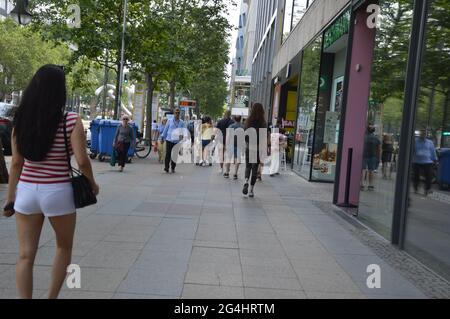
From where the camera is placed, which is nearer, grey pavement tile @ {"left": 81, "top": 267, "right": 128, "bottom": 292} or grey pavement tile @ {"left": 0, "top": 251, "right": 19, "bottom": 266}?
grey pavement tile @ {"left": 81, "top": 267, "right": 128, "bottom": 292}

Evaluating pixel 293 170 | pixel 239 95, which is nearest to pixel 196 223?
pixel 293 170

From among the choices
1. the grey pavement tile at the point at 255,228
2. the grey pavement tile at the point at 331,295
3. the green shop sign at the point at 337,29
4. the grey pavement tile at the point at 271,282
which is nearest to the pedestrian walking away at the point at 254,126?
the green shop sign at the point at 337,29

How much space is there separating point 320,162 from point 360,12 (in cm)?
579

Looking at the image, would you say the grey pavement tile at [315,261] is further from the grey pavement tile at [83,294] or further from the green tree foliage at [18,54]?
the green tree foliage at [18,54]

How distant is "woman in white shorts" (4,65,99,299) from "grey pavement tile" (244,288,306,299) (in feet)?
5.64

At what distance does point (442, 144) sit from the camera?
6.04m

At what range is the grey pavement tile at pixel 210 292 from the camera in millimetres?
4613

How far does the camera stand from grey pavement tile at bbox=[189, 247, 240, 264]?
5.84m

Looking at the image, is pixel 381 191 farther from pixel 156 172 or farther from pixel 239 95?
pixel 239 95

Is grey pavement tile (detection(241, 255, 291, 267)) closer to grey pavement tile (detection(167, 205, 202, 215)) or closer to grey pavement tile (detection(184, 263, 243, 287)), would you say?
grey pavement tile (detection(184, 263, 243, 287))

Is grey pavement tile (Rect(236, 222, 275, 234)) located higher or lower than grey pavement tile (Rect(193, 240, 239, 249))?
lower

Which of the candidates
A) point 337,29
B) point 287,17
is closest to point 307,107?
point 337,29

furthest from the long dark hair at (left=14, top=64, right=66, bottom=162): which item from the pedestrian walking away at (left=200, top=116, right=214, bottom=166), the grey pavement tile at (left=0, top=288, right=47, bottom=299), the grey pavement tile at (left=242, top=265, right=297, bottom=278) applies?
the pedestrian walking away at (left=200, top=116, right=214, bottom=166)

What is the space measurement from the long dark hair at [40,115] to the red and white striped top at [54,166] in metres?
0.04
